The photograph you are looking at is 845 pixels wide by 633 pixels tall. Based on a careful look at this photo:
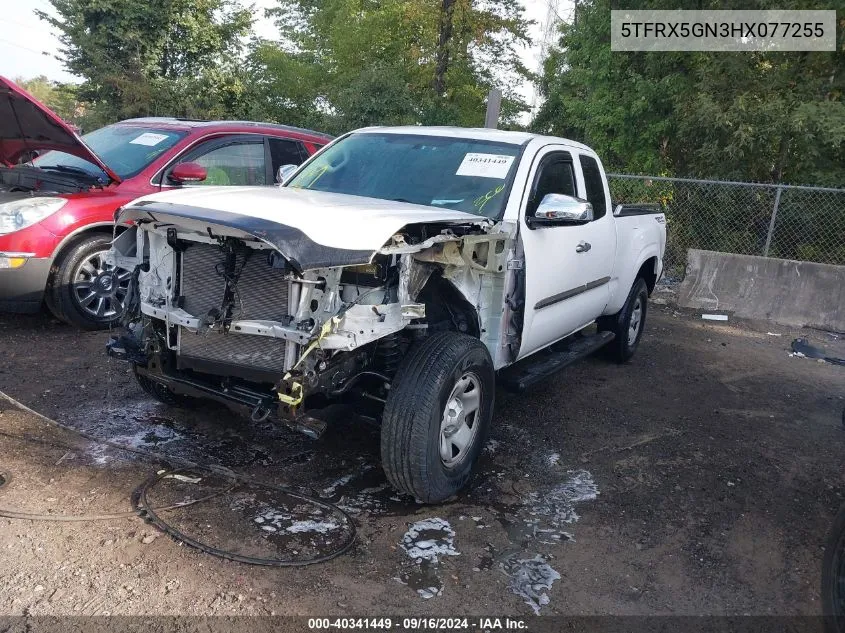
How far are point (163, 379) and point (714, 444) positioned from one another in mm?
3690

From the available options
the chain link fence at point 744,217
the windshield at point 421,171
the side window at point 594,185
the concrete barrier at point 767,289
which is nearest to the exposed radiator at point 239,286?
the windshield at point 421,171

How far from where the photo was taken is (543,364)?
5145 mm

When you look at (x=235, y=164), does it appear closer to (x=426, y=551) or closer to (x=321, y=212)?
(x=321, y=212)

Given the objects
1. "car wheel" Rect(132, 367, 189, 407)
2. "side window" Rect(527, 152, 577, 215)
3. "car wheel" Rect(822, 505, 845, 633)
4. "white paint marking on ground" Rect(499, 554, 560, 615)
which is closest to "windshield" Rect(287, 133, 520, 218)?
"side window" Rect(527, 152, 577, 215)

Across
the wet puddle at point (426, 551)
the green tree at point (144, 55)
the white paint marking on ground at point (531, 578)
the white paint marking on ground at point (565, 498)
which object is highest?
the green tree at point (144, 55)

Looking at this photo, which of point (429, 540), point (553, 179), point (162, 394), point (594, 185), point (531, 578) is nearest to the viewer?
point (531, 578)

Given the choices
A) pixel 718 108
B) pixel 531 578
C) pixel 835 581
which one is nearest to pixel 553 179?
pixel 531 578

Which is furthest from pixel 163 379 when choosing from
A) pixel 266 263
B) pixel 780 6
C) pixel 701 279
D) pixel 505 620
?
pixel 780 6

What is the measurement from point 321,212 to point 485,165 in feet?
5.10

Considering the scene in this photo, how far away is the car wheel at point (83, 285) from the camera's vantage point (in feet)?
19.5

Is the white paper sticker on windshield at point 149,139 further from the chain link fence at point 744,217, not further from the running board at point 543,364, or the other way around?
the chain link fence at point 744,217

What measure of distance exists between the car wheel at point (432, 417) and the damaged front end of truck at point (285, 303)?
21cm

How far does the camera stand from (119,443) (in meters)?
4.21

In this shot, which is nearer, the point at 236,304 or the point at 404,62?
the point at 236,304
